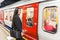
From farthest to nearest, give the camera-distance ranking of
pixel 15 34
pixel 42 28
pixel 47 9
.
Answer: pixel 15 34
pixel 42 28
pixel 47 9

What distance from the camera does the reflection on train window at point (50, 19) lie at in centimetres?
316

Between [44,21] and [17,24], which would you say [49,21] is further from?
[17,24]

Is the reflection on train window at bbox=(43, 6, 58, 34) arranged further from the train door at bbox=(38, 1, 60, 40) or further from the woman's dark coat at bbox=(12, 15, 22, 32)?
the woman's dark coat at bbox=(12, 15, 22, 32)

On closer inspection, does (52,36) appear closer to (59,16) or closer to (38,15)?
(59,16)

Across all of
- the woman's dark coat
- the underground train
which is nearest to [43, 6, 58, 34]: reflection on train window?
the underground train

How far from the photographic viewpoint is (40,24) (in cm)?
386

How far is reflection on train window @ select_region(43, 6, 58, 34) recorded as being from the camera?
3.16 metres

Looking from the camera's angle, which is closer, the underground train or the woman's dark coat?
the underground train

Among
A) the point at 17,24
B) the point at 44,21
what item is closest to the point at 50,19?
the point at 44,21

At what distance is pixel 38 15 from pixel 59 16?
3.53ft

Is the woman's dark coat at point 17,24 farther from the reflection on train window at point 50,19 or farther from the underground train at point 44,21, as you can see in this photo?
the reflection on train window at point 50,19

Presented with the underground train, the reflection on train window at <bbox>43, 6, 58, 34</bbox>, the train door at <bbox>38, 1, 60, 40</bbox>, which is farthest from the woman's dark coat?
the reflection on train window at <bbox>43, 6, 58, 34</bbox>

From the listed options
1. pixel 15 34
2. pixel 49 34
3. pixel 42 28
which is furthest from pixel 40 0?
pixel 15 34

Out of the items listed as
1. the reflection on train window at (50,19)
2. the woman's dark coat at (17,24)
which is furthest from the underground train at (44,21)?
the woman's dark coat at (17,24)
